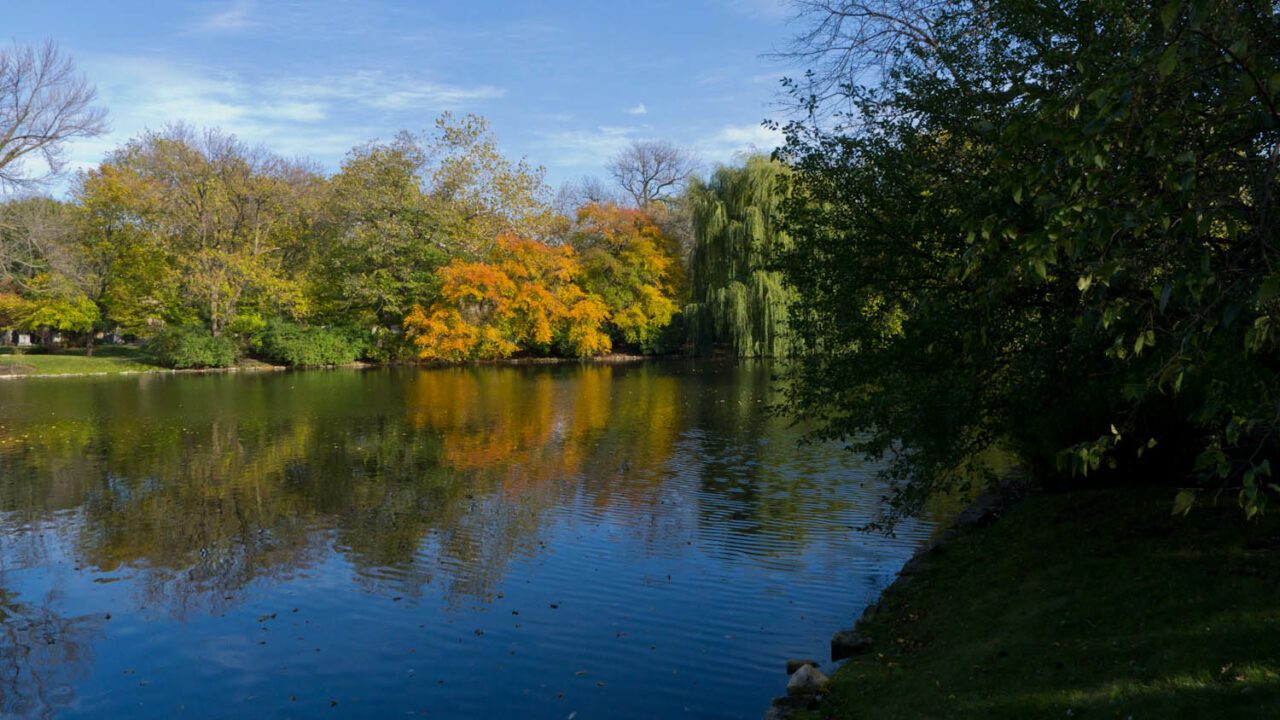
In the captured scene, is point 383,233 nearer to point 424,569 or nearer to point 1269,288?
point 424,569

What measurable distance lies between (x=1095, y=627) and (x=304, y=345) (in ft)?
151

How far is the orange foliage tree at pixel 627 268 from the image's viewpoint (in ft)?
179

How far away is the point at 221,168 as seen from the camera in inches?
1789

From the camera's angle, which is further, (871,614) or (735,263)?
(735,263)

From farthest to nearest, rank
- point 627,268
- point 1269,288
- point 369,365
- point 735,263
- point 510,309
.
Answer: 1. point 627,268
2. point 510,309
3. point 369,365
4. point 735,263
5. point 1269,288

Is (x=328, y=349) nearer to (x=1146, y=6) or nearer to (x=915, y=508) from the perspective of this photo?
(x=915, y=508)

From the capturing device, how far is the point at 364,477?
53.2 feet

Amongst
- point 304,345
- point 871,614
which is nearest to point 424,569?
point 871,614

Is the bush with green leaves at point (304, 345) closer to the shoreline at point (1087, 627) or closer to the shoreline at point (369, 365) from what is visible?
the shoreline at point (369, 365)

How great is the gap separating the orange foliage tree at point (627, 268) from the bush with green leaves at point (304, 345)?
15.1 m

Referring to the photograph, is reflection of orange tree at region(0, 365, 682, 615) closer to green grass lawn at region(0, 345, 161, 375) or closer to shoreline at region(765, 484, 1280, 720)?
shoreline at region(765, 484, 1280, 720)

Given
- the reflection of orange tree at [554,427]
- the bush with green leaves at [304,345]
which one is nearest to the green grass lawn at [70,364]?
the bush with green leaves at [304,345]

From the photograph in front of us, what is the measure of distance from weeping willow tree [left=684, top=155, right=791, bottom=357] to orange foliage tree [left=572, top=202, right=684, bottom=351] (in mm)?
6294

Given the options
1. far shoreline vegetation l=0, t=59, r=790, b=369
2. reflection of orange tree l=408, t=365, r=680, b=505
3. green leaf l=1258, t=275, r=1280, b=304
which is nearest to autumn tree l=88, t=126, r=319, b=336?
far shoreline vegetation l=0, t=59, r=790, b=369
